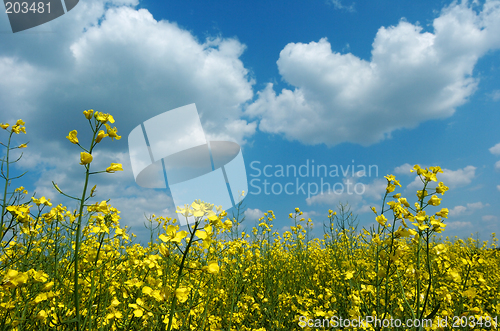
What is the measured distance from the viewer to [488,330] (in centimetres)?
295

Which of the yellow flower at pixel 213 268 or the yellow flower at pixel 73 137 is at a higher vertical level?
the yellow flower at pixel 73 137

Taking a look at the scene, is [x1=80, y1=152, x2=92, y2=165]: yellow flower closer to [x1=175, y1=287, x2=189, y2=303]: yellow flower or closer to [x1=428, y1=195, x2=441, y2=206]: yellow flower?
[x1=175, y1=287, x2=189, y2=303]: yellow flower

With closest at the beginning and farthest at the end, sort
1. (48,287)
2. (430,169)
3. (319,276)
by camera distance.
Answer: (48,287) → (430,169) → (319,276)

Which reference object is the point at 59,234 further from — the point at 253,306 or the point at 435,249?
the point at 435,249

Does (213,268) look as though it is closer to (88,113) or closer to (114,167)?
(114,167)

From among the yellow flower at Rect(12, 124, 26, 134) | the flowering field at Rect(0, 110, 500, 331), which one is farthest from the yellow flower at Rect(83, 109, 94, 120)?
the yellow flower at Rect(12, 124, 26, 134)

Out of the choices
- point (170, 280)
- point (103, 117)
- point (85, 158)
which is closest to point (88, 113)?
point (103, 117)

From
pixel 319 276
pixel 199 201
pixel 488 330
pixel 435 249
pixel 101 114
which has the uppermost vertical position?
pixel 101 114

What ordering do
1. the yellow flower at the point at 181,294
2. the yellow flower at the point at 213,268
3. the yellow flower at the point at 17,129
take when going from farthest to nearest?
the yellow flower at the point at 17,129, the yellow flower at the point at 213,268, the yellow flower at the point at 181,294

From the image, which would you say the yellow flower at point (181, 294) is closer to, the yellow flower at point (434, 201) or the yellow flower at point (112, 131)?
the yellow flower at point (112, 131)

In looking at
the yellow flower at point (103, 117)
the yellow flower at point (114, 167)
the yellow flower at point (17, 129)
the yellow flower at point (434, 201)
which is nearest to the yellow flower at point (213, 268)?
the yellow flower at point (114, 167)

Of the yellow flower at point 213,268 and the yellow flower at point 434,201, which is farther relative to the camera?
the yellow flower at point 434,201

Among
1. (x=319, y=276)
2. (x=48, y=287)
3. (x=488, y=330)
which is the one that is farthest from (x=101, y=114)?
(x=319, y=276)

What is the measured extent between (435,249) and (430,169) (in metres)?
→ 0.58
